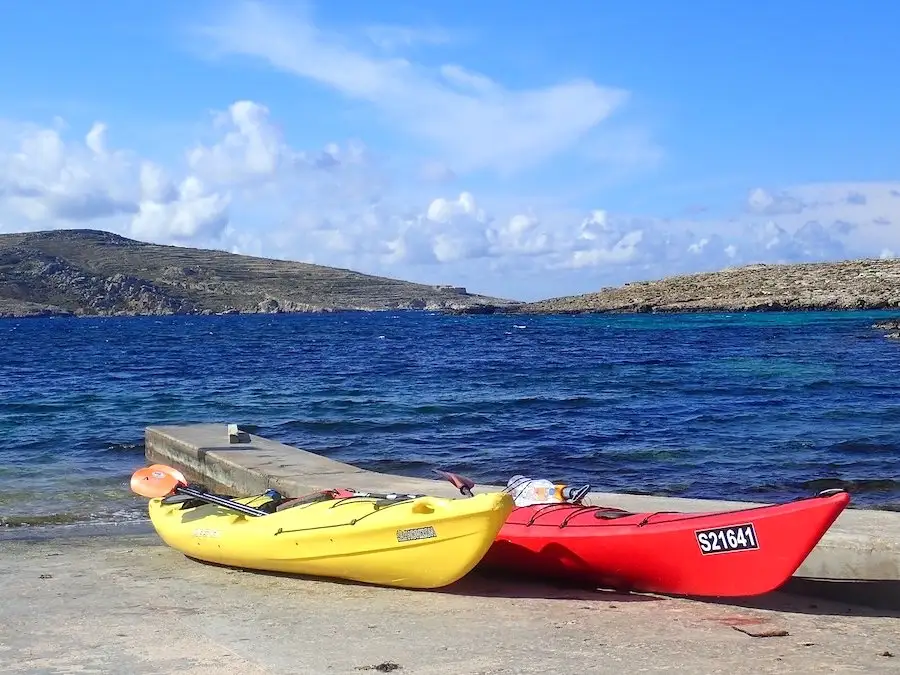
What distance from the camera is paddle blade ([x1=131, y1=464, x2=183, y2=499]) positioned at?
9.31 meters

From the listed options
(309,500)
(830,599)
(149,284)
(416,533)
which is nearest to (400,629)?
(416,533)

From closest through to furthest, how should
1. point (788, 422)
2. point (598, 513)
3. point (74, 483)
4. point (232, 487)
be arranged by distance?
1. point (598, 513)
2. point (232, 487)
3. point (74, 483)
4. point (788, 422)

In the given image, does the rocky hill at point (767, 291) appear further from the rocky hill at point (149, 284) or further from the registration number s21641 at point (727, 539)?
the registration number s21641 at point (727, 539)

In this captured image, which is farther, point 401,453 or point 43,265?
point 43,265

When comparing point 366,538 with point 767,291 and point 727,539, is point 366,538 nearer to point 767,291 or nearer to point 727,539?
point 727,539

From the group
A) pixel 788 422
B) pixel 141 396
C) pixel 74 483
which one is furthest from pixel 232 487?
pixel 141 396

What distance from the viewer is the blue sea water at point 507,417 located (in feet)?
41.0

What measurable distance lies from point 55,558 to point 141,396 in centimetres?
1683

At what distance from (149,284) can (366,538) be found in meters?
165

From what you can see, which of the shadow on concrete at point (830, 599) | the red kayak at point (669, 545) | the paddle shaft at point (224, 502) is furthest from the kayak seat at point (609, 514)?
the paddle shaft at point (224, 502)

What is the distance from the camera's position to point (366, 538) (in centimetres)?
717

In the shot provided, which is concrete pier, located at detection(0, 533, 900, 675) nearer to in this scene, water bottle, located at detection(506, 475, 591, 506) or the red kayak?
the red kayak

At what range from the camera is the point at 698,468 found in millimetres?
13039

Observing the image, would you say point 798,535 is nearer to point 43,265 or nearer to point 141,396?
point 141,396
